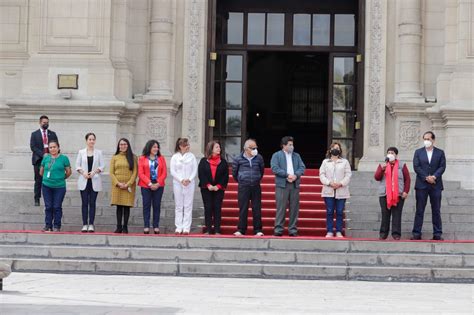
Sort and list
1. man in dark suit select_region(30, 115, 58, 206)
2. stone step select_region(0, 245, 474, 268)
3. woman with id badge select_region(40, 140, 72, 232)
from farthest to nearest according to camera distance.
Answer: man in dark suit select_region(30, 115, 58, 206) → woman with id badge select_region(40, 140, 72, 232) → stone step select_region(0, 245, 474, 268)

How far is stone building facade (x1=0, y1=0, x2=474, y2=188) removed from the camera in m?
20.6

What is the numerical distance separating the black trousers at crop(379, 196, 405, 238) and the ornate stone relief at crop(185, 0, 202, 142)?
6.07m

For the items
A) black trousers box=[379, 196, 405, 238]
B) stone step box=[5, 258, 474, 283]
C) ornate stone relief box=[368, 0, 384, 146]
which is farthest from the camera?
ornate stone relief box=[368, 0, 384, 146]

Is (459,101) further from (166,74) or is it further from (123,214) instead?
(123,214)

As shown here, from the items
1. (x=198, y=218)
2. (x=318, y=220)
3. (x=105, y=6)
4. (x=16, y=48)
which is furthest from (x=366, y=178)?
(x=16, y=48)

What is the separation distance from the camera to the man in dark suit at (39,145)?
18688 mm

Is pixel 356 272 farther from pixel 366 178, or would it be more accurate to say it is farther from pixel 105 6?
pixel 105 6

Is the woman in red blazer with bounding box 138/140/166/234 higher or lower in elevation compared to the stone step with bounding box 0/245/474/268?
higher

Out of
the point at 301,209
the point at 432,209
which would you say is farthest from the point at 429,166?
the point at 301,209

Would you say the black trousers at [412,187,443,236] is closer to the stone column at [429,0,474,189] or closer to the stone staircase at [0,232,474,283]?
the stone staircase at [0,232,474,283]

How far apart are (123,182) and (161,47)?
5364 mm

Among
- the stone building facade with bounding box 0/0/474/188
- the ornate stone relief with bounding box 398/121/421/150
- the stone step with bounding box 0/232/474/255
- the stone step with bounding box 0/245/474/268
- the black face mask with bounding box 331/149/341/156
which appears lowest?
the stone step with bounding box 0/245/474/268

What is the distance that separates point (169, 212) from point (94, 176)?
180 centimetres

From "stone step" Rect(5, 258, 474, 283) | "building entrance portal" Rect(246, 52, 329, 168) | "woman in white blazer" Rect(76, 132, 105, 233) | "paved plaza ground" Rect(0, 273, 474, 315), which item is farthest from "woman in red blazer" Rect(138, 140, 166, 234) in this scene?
"building entrance portal" Rect(246, 52, 329, 168)
